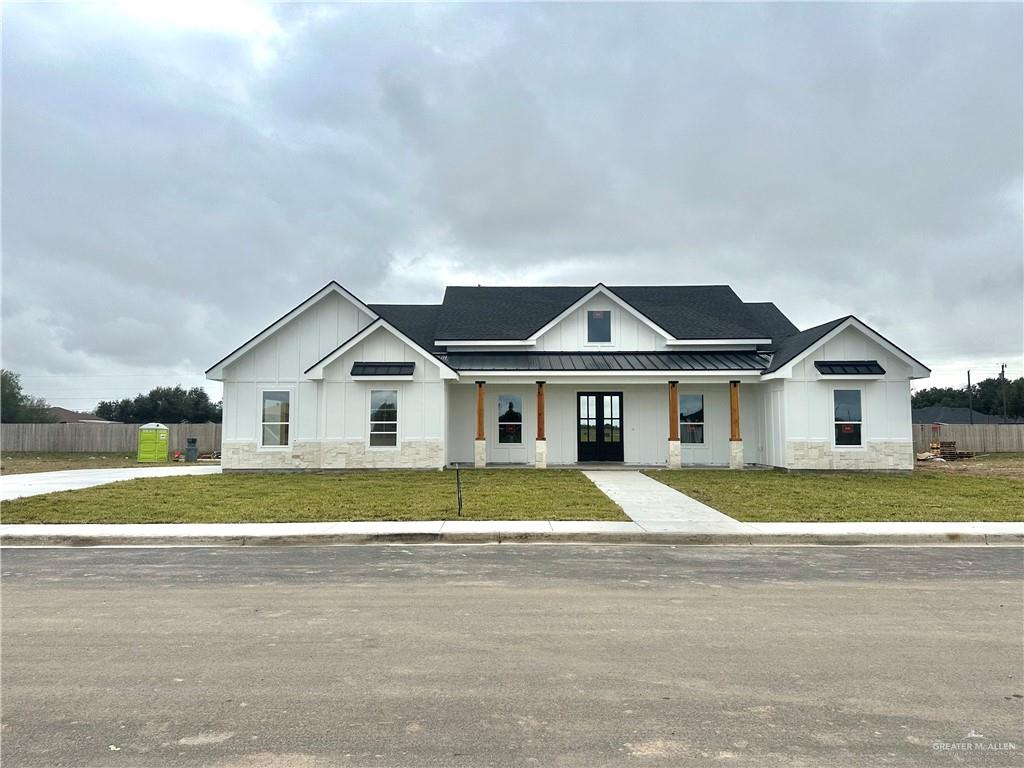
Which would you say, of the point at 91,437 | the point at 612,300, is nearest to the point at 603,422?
the point at 612,300

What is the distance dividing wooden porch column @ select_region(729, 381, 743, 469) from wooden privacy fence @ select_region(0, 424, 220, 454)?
26652 mm

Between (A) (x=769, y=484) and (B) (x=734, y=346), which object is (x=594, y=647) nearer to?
(A) (x=769, y=484)

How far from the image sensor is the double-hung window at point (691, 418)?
2367cm

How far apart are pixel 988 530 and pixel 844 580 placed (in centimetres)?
434

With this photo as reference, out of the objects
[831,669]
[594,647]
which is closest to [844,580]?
[831,669]

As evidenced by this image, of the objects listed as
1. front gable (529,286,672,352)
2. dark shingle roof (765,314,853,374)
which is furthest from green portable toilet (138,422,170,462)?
dark shingle roof (765,314,853,374)

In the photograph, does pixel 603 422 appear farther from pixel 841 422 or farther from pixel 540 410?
pixel 841 422

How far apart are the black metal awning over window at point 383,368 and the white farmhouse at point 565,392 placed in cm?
5

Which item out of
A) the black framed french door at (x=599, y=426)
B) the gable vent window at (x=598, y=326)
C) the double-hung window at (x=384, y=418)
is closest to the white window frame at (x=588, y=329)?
the gable vent window at (x=598, y=326)

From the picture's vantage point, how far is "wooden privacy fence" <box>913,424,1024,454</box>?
37375mm

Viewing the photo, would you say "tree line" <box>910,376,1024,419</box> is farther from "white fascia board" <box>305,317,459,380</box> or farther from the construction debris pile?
"white fascia board" <box>305,317,459,380</box>

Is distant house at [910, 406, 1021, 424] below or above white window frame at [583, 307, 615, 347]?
below

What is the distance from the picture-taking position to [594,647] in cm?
519

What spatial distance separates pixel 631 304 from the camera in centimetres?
2492
